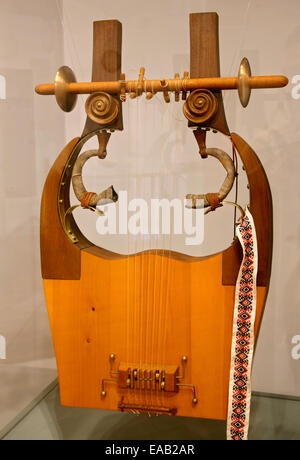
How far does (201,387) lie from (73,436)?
53 centimetres

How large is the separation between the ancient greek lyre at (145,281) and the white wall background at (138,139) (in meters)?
0.10

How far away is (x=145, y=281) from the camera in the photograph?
1138 mm

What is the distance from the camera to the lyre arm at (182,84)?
3.51 feet

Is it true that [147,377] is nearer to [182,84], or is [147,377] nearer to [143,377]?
[143,377]

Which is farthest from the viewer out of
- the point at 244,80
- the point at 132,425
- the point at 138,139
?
the point at 132,425

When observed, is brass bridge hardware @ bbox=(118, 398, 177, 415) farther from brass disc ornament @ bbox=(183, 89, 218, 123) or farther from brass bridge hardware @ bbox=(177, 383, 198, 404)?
brass disc ornament @ bbox=(183, 89, 218, 123)

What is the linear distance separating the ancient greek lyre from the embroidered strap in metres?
0.03

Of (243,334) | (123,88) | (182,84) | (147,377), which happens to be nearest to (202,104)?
(182,84)

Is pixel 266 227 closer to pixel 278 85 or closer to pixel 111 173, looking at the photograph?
pixel 278 85

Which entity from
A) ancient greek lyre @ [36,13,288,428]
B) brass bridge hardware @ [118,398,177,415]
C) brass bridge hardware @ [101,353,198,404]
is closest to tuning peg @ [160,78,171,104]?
ancient greek lyre @ [36,13,288,428]

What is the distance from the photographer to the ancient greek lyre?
1.09m

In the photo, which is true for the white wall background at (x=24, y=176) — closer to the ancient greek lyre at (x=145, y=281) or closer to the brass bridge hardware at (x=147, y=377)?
the ancient greek lyre at (x=145, y=281)

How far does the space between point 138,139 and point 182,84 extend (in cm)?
20
